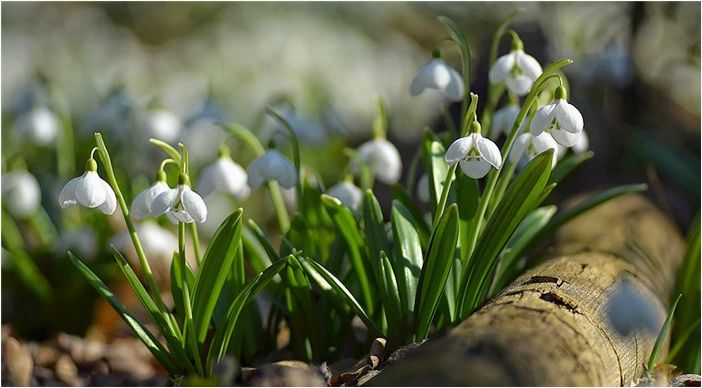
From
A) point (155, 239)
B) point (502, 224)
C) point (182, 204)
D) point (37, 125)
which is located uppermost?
point (182, 204)

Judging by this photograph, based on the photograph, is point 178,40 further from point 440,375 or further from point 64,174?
point 440,375

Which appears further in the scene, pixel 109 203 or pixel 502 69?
pixel 502 69

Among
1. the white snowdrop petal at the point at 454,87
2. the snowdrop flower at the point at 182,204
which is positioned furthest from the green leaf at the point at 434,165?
the snowdrop flower at the point at 182,204

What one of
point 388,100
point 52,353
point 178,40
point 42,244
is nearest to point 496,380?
point 52,353

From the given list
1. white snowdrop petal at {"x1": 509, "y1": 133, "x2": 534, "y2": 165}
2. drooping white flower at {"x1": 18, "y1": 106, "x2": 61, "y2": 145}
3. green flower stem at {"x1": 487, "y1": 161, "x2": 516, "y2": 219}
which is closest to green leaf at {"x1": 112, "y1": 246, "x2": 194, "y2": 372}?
green flower stem at {"x1": 487, "y1": 161, "x2": 516, "y2": 219}

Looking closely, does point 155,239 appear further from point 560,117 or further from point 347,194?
point 560,117

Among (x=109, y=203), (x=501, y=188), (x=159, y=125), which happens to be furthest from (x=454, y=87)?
(x=159, y=125)

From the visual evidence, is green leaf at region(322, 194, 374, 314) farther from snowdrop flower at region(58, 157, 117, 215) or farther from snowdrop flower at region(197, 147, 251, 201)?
snowdrop flower at region(58, 157, 117, 215)

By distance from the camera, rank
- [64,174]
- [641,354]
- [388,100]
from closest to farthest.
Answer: [641,354], [64,174], [388,100]
